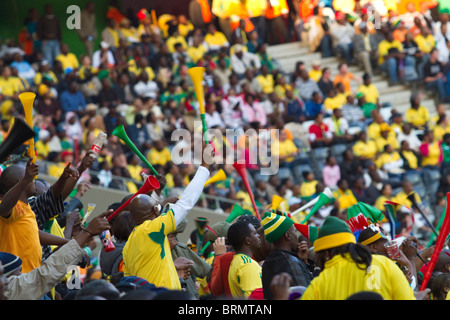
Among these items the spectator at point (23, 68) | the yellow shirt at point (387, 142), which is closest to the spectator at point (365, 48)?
the yellow shirt at point (387, 142)

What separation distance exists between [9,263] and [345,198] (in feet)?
32.0

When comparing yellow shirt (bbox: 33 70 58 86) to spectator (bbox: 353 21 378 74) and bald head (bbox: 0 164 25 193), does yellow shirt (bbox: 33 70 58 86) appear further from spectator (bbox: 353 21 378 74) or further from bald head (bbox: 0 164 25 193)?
bald head (bbox: 0 164 25 193)

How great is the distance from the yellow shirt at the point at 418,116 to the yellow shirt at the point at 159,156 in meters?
5.69

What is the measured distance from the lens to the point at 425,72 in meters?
19.2

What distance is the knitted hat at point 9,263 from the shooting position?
504 centimetres

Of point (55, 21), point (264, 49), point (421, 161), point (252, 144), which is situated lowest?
point (421, 161)

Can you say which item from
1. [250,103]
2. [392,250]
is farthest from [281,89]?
[392,250]

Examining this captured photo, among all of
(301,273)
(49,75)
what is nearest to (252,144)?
(49,75)

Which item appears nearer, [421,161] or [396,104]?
[421,161]

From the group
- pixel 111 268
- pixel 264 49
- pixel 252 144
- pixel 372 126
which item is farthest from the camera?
pixel 264 49

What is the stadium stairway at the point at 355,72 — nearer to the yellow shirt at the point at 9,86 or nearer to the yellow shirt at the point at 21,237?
the yellow shirt at the point at 9,86

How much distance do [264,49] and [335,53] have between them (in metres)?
2.02
